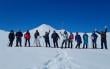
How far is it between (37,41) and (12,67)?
17.4 meters

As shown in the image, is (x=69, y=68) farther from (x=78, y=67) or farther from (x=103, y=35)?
(x=103, y=35)

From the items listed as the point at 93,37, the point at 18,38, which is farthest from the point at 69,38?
the point at 18,38

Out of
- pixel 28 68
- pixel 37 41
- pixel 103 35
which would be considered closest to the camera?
pixel 28 68

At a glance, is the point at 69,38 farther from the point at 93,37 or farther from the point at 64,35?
the point at 93,37

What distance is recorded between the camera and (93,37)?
84.6 feet

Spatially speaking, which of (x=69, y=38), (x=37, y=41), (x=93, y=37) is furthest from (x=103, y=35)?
(x=37, y=41)

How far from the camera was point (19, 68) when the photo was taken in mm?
9719

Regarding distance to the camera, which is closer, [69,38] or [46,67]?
[46,67]

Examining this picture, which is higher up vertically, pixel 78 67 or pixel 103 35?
pixel 103 35

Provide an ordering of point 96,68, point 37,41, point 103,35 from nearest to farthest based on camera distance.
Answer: point 96,68, point 103,35, point 37,41

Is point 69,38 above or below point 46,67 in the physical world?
above

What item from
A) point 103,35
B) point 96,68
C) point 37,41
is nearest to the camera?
point 96,68

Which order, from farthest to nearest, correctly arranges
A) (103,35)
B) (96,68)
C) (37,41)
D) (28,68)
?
(37,41) → (103,35) → (96,68) → (28,68)

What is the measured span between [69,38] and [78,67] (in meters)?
15.9
